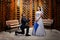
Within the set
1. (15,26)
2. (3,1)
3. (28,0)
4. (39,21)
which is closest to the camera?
(39,21)

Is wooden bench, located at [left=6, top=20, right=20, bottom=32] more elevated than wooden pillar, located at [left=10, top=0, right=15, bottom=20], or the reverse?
wooden pillar, located at [left=10, top=0, right=15, bottom=20]

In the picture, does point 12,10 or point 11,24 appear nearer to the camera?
point 11,24

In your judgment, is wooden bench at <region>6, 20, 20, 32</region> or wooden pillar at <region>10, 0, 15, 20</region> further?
wooden pillar at <region>10, 0, 15, 20</region>

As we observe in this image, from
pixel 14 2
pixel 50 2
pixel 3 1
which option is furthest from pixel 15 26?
pixel 50 2

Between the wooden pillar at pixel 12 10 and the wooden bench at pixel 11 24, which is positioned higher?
the wooden pillar at pixel 12 10

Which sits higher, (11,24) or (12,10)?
(12,10)

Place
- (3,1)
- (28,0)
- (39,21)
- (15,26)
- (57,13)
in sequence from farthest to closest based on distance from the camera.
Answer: (28,0) → (57,13) → (3,1) → (15,26) → (39,21)

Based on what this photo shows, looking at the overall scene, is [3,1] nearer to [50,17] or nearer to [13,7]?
[13,7]

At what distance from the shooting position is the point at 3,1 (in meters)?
15.7

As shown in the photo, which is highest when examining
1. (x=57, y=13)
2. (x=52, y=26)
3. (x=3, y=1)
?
(x=3, y=1)

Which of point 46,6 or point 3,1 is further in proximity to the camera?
point 46,6

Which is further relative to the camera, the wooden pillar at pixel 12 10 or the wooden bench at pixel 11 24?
the wooden pillar at pixel 12 10

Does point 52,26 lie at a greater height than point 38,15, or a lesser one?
lesser

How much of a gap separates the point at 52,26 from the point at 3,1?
15.1ft
